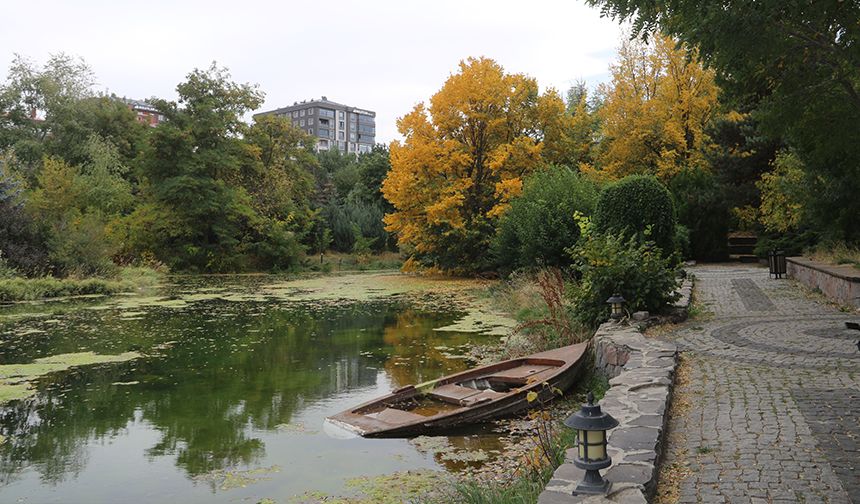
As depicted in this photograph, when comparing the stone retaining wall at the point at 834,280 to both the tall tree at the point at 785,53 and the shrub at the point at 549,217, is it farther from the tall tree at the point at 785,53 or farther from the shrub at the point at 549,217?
the shrub at the point at 549,217

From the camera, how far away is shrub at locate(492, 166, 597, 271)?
15.6m

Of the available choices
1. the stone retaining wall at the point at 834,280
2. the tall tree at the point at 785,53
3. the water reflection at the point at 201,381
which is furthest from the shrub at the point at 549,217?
the tall tree at the point at 785,53

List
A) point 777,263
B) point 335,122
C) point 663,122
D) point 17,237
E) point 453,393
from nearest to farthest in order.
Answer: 1. point 453,393
2. point 777,263
3. point 17,237
4. point 663,122
5. point 335,122

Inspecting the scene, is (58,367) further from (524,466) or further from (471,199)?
(471,199)

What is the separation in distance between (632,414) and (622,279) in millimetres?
4862

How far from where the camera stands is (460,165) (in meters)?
22.6

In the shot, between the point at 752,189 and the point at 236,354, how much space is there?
1681 centimetres

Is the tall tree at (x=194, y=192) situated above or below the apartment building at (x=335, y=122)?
below

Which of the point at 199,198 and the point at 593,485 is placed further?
the point at 199,198

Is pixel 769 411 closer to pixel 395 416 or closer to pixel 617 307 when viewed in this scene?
pixel 395 416

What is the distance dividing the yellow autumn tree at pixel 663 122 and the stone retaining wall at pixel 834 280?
11.2m

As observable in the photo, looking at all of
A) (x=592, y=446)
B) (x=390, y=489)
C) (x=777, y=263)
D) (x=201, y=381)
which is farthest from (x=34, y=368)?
(x=777, y=263)

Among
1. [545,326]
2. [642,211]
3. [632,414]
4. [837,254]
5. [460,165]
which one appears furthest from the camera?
[460,165]

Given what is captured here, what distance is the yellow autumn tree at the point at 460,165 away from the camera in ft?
71.5
